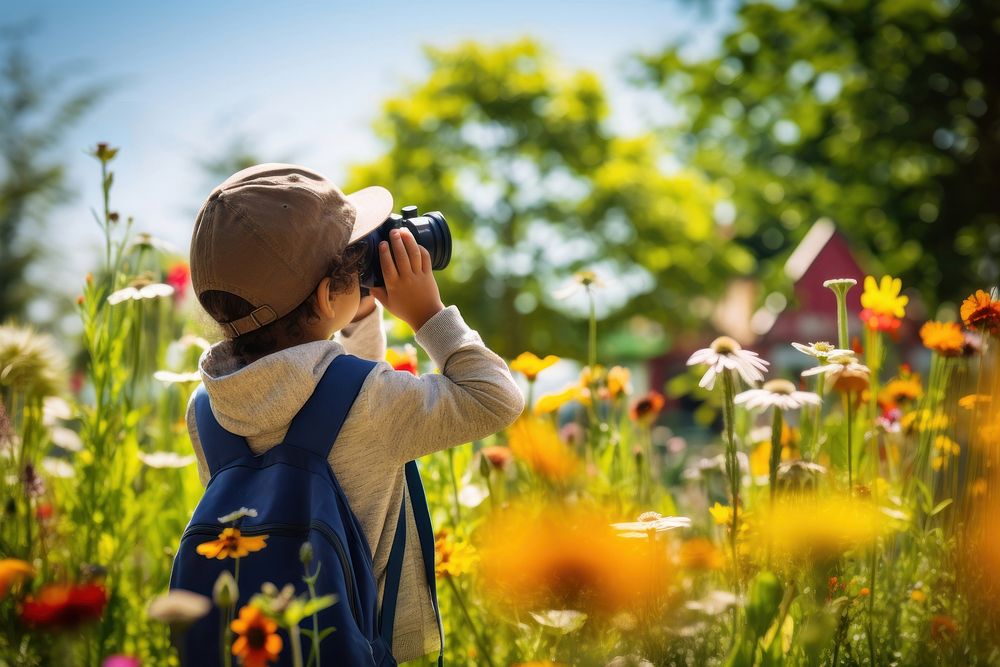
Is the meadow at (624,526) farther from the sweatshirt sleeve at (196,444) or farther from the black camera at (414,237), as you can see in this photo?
the black camera at (414,237)

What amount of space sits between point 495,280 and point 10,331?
35.8 ft

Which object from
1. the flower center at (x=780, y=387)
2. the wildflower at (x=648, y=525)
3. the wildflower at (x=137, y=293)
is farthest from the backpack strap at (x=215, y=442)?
the flower center at (x=780, y=387)

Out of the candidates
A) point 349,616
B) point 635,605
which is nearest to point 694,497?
point 635,605

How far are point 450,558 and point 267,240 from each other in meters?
0.55

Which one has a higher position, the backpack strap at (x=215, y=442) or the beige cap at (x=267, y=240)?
the beige cap at (x=267, y=240)

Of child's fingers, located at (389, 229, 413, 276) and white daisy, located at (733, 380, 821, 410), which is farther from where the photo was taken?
child's fingers, located at (389, 229, 413, 276)

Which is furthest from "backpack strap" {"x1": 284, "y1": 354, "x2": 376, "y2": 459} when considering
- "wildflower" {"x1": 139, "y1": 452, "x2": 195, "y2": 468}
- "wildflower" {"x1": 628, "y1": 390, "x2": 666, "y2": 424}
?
"wildflower" {"x1": 628, "y1": 390, "x2": 666, "y2": 424}

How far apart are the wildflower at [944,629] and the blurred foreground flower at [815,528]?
0.16 m

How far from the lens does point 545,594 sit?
1072 mm

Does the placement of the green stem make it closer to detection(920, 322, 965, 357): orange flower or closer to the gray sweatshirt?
the gray sweatshirt

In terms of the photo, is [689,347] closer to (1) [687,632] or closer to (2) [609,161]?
(2) [609,161]

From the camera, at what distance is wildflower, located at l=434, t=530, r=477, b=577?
1.24 m

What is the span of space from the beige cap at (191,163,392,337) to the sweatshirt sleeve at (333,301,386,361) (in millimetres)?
271

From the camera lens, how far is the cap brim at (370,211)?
47.3 inches
